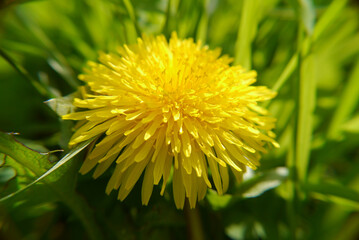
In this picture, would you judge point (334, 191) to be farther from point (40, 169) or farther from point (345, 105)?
point (40, 169)

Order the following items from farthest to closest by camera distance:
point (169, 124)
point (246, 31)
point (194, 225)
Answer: point (246, 31)
point (194, 225)
point (169, 124)

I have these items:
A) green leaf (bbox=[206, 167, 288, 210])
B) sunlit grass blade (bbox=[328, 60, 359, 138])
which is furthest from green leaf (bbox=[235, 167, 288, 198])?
sunlit grass blade (bbox=[328, 60, 359, 138])

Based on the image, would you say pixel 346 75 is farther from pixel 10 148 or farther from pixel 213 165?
pixel 10 148

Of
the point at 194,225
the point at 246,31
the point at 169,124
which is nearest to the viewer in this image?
the point at 169,124

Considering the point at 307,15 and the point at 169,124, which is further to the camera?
the point at 307,15

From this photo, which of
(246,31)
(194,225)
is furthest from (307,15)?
(194,225)

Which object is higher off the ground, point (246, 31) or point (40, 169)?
point (246, 31)

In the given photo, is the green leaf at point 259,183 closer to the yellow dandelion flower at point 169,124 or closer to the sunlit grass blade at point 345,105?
the yellow dandelion flower at point 169,124
